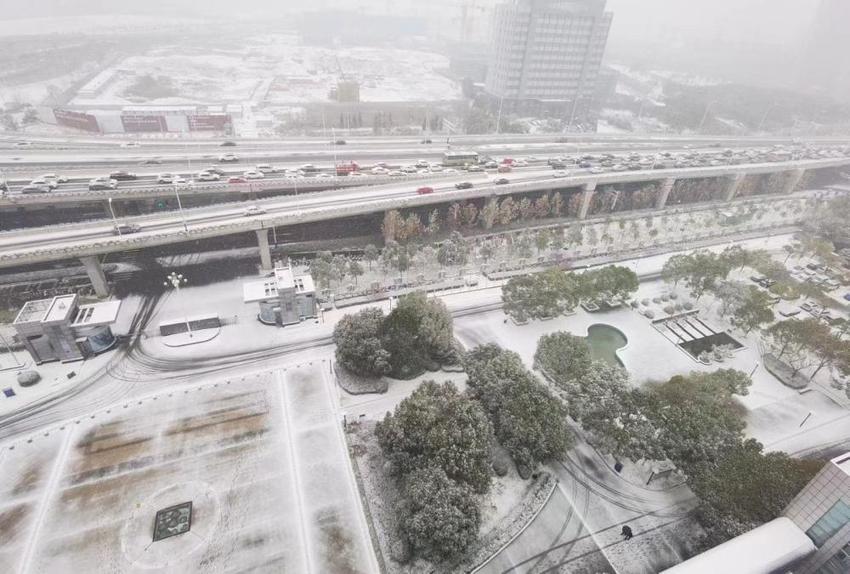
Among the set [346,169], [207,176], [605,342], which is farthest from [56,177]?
[605,342]

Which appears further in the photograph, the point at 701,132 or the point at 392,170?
the point at 701,132

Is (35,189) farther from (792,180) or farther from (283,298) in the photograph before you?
(792,180)

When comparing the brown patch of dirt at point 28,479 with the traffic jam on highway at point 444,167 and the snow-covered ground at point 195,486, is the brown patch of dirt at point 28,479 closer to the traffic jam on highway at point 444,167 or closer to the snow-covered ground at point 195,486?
the snow-covered ground at point 195,486

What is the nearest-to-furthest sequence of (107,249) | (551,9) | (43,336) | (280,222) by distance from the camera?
(43,336) < (107,249) < (280,222) < (551,9)

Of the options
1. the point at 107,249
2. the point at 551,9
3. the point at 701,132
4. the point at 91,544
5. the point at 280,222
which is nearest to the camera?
the point at 91,544

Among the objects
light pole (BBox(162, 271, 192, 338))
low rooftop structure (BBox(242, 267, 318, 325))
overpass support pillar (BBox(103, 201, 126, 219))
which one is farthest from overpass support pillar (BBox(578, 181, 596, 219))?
overpass support pillar (BBox(103, 201, 126, 219))

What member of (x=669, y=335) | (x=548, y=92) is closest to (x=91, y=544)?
(x=669, y=335)

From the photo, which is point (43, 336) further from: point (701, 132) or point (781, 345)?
point (701, 132)

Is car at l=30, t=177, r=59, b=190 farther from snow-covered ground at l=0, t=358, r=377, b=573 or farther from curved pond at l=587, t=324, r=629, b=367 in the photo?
curved pond at l=587, t=324, r=629, b=367
